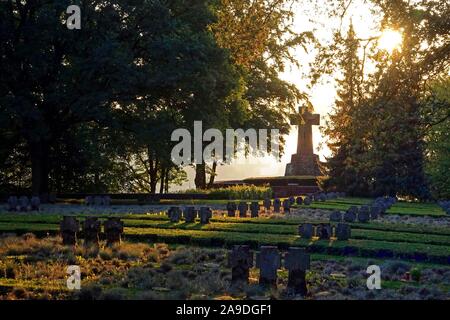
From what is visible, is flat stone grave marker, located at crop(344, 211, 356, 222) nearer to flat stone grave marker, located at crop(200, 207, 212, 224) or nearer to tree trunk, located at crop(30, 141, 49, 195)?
flat stone grave marker, located at crop(200, 207, 212, 224)

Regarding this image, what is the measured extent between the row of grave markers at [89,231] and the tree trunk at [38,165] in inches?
837

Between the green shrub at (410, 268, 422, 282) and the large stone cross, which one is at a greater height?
the large stone cross

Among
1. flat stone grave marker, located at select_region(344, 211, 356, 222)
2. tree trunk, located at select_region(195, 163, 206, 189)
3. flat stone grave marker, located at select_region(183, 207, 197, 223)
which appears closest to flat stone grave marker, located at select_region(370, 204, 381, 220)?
flat stone grave marker, located at select_region(344, 211, 356, 222)

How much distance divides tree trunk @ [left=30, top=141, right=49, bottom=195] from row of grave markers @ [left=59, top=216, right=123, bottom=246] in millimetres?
21254

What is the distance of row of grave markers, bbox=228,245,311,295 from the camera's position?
11.7 meters

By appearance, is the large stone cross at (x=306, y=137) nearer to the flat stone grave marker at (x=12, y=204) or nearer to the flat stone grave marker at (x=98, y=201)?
the flat stone grave marker at (x=98, y=201)

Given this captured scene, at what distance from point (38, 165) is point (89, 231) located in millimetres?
22292

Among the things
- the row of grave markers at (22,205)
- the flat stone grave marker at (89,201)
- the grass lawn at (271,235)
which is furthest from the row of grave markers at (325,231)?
the flat stone grave marker at (89,201)

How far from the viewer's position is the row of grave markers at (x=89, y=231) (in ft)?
56.0

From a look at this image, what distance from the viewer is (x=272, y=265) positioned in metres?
12.1

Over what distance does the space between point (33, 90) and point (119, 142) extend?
19.7ft

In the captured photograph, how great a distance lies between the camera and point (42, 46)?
114 ft
